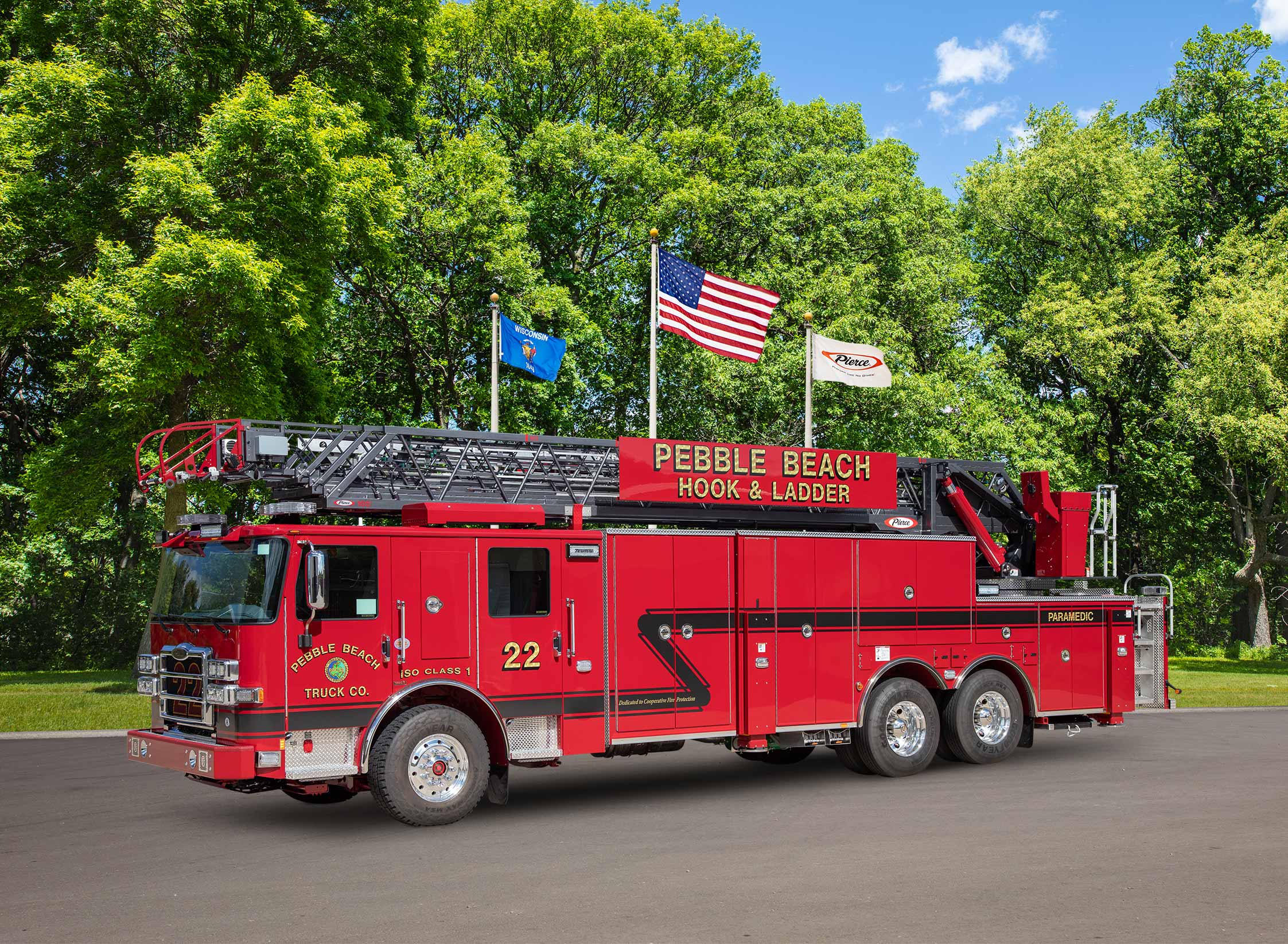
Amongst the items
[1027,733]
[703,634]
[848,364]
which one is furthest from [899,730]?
[848,364]

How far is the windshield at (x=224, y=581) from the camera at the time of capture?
10.2 m

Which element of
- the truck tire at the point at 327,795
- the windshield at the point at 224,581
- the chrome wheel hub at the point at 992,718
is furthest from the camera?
the chrome wheel hub at the point at 992,718

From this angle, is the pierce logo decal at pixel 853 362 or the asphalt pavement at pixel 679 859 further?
the pierce logo decal at pixel 853 362

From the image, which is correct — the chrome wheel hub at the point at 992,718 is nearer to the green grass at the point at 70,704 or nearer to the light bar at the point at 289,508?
the light bar at the point at 289,508

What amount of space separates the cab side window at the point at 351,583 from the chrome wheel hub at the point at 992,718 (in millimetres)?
7612

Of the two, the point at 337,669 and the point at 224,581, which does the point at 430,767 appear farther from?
the point at 224,581

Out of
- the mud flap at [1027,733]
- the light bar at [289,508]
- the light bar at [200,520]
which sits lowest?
the mud flap at [1027,733]

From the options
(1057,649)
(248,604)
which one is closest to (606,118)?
(1057,649)

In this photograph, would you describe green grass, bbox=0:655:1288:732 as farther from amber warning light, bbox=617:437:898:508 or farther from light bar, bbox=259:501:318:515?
amber warning light, bbox=617:437:898:508

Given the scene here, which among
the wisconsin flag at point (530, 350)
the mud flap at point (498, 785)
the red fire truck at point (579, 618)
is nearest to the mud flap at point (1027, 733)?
the red fire truck at point (579, 618)

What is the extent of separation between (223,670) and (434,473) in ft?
9.64

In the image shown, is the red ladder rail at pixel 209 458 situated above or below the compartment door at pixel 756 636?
above

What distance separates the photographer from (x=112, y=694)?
2388 centimetres

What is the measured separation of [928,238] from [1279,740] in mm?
22945
